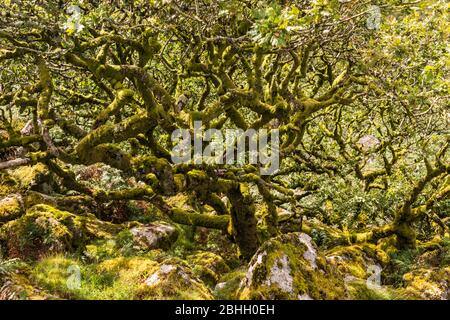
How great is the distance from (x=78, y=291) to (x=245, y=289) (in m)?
3.50

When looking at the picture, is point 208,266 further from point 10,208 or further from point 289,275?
point 10,208

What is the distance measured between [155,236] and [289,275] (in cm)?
692

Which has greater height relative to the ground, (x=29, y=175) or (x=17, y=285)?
(x=29, y=175)

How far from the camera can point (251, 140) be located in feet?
42.6

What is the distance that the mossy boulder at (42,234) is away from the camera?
1170 cm

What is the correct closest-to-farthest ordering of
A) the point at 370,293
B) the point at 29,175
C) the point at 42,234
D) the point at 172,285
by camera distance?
the point at 172,285, the point at 370,293, the point at 42,234, the point at 29,175

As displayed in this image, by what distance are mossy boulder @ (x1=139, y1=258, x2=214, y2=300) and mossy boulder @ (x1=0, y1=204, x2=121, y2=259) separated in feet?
14.1

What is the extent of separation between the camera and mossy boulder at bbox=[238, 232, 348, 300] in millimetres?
8430

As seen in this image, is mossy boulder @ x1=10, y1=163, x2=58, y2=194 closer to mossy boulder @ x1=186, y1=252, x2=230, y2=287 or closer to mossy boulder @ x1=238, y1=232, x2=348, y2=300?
mossy boulder @ x1=186, y1=252, x2=230, y2=287

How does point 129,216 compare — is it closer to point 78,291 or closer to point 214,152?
point 214,152

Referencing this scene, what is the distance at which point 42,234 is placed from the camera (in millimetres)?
12102

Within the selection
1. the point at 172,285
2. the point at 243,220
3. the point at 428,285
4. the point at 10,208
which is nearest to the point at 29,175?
the point at 10,208

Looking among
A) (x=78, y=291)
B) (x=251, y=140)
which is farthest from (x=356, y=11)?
(x=78, y=291)
